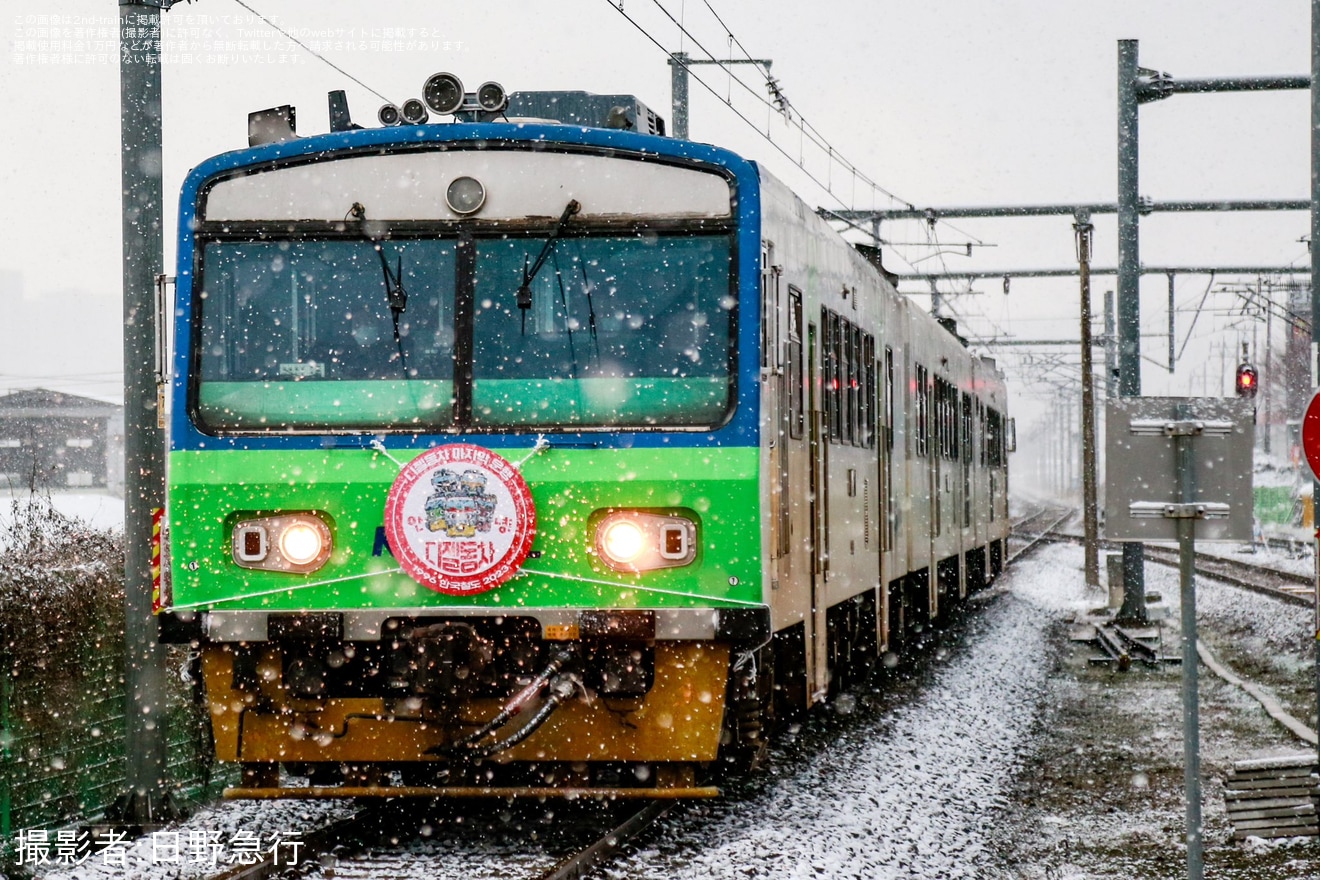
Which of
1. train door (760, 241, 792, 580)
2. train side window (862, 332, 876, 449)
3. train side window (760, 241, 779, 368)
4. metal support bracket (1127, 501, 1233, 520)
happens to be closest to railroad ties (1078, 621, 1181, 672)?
train side window (862, 332, 876, 449)

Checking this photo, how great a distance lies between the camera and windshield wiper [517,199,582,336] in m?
7.54

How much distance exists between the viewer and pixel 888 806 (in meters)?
8.69

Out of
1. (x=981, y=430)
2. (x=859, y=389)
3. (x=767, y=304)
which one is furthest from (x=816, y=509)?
(x=981, y=430)

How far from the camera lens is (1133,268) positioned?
2006 centimetres

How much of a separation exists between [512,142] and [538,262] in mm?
580

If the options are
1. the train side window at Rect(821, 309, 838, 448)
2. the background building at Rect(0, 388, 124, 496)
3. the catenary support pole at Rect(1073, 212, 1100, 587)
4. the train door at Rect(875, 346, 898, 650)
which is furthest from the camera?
the background building at Rect(0, 388, 124, 496)

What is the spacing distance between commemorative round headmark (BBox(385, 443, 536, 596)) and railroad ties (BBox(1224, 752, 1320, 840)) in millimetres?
3713

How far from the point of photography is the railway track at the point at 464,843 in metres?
6.89

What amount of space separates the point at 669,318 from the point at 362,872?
264 centimetres

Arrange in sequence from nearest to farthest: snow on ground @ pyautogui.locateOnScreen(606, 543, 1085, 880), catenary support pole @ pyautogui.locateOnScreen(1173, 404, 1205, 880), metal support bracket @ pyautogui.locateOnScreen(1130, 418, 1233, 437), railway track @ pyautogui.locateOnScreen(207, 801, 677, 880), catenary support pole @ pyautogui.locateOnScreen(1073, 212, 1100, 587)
Answer: catenary support pole @ pyautogui.locateOnScreen(1173, 404, 1205, 880) < metal support bracket @ pyautogui.locateOnScreen(1130, 418, 1233, 437) < railway track @ pyautogui.locateOnScreen(207, 801, 677, 880) < snow on ground @ pyautogui.locateOnScreen(606, 543, 1085, 880) < catenary support pole @ pyautogui.locateOnScreen(1073, 212, 1100, 587)

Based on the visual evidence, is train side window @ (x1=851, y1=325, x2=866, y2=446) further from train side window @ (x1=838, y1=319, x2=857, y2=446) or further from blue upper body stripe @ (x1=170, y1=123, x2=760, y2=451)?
blue upper body stripe @ (x1=170, y1=123, x2=760, y2=451)

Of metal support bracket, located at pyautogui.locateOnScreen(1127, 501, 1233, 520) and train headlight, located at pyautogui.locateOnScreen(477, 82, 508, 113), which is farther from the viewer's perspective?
train headlight, located at pyautogui.locateOnScreen(477, 82, 508, 113)

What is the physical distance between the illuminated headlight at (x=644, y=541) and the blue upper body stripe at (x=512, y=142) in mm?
324

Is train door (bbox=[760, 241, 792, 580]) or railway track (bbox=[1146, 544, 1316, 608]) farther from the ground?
train door (bbox=[760, 241, 792, 580])
